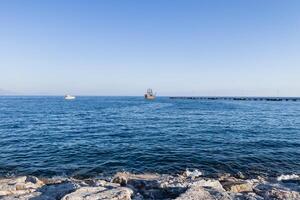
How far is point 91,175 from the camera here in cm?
1756

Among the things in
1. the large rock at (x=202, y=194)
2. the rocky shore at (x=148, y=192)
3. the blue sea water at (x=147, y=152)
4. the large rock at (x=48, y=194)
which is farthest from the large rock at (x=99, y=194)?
the blue sea water at (x=147, y=152)

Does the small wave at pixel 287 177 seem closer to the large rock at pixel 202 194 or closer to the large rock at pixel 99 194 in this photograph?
the large rock at pixel 202 194

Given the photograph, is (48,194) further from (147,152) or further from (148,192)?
(147,152)

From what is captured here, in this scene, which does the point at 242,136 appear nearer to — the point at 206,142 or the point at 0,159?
the point at 206,142

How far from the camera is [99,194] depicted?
945cm

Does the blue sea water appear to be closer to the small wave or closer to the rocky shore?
the small wave

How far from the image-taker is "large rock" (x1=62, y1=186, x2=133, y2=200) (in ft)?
29.9

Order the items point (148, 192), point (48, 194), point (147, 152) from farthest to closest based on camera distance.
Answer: point (147, 152), point (148, 192), point (48, 194)

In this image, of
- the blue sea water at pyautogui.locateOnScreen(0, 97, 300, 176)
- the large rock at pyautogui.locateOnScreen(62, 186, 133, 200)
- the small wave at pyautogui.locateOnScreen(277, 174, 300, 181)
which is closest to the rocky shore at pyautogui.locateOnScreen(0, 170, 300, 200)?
the large rock at pyautogui.locateOnScreen(62, 186, 133, 200)

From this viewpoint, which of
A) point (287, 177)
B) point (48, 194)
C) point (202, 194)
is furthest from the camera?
point (287, 177)

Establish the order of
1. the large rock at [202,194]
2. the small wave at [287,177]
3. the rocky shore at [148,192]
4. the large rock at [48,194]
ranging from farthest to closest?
the small wave at [287,177], the large rock at [48,194], the rocky shore at [148,192], the large rock at [202,194]

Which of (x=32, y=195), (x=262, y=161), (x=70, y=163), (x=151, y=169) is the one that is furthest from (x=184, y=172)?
(x=32, y=195)

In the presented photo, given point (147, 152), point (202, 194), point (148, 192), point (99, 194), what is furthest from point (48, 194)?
point (147, 152)

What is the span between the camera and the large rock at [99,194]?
9.12 metres
